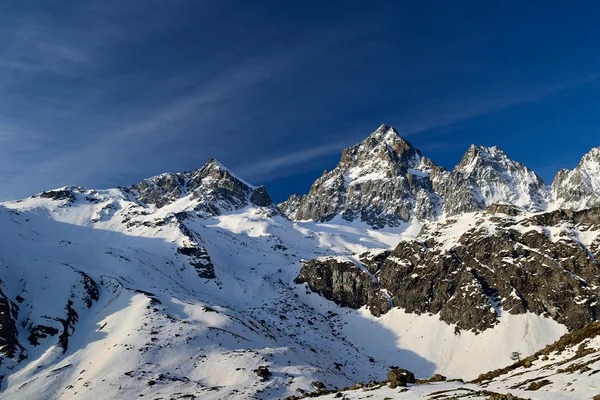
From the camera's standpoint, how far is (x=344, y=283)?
184 m

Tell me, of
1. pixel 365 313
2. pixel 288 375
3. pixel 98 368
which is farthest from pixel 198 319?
pixel 365 313

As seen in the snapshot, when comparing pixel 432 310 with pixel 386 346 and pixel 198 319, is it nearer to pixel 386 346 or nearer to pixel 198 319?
pixel 386 346

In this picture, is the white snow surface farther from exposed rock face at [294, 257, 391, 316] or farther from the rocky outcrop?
exposed rock face at [294, 257, 391, 316]

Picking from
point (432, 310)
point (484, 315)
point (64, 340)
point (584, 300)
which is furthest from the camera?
point (432, 310)

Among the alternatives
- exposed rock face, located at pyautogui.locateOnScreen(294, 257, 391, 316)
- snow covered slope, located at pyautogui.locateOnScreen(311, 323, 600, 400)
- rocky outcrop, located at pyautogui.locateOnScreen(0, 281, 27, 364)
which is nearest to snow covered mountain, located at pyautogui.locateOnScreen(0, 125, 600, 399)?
rocky outcrop, located at pyautogui.locateOnScreen(0, 281, 27, 364)

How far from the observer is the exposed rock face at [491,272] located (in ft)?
451

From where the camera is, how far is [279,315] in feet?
515

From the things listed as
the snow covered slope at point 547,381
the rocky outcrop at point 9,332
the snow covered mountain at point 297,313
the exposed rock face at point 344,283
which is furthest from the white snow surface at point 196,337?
the snow covered slope at point 547,381

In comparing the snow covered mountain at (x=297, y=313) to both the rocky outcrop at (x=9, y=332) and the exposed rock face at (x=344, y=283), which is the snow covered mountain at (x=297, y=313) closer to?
the rocky outcrop at (x=9, y=332)

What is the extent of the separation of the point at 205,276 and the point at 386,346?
88921 mm

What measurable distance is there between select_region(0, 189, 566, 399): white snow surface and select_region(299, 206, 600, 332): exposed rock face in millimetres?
5878

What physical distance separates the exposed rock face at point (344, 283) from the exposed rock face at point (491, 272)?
0.44 m

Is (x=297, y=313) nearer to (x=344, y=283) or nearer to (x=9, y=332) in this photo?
(x=344, y=283)

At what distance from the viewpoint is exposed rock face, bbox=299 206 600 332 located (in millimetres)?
137375
